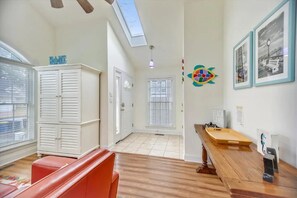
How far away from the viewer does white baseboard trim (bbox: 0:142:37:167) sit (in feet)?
8.46

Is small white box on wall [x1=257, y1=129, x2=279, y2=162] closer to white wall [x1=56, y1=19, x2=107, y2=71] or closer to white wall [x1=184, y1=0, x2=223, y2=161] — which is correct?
white wall [x1=184, y1=0, x2=223, y2=161]

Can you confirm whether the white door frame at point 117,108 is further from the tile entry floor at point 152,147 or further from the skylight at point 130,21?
the skylight at point 130,21

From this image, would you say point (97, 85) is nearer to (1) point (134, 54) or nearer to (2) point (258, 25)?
(1) point (134, 54)

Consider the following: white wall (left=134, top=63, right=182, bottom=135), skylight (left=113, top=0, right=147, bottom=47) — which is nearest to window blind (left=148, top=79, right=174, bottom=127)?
white wall (left=134, top=63, right=182, bottom=135)

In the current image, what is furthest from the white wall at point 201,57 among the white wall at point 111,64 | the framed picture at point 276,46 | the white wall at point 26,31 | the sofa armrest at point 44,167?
the white wall at point 26,31

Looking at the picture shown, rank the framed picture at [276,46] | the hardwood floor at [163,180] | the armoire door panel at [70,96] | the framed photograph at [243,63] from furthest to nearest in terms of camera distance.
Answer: the armoire door panel at [70,96] → the hardwood floor at [163,180] → the framed photograph at [243,63] → the framed picture at [276,46]

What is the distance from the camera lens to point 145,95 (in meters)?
4.97

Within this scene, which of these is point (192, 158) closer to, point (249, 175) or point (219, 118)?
point (219, 118)

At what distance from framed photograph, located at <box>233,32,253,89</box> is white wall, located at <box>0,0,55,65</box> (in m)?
3.99

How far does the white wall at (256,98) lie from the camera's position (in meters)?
1.02

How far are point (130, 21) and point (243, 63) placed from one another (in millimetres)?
2889

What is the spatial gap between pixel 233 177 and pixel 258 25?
1471 mm

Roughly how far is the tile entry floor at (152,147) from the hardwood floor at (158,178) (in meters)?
0.27

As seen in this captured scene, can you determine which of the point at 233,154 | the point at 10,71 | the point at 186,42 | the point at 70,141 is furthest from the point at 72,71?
the point at 233,154
